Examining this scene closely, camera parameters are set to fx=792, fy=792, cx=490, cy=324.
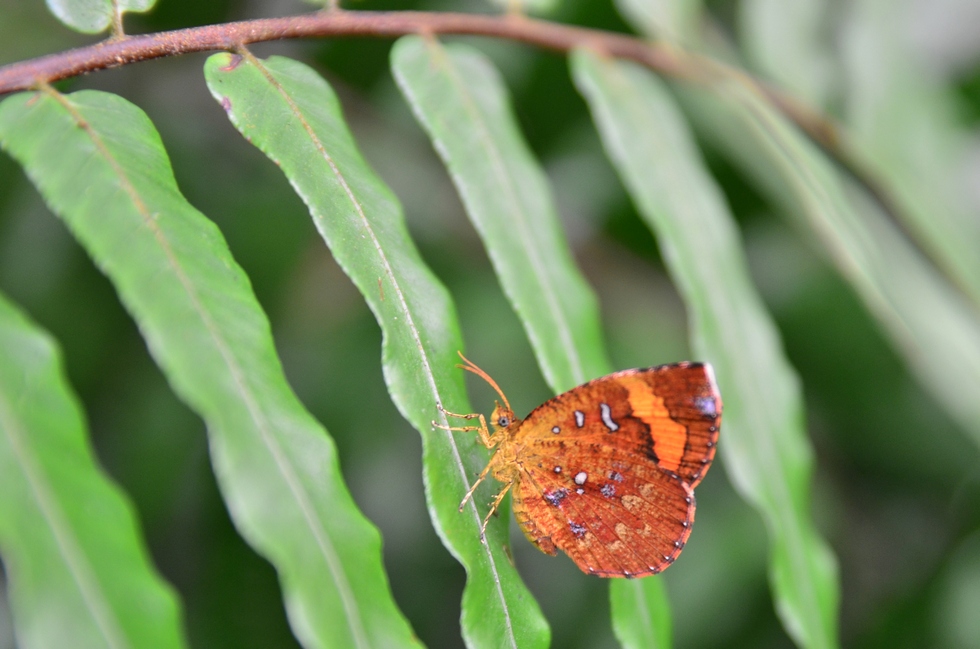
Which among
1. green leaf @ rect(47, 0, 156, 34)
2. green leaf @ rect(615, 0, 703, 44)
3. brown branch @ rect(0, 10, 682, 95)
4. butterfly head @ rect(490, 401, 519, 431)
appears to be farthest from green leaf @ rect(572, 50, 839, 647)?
green leaf @ rect(47, 0, 156, 34)

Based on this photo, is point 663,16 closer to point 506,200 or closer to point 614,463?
point 506,200

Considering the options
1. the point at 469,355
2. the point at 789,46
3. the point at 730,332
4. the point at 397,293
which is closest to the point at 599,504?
the point at 730,332

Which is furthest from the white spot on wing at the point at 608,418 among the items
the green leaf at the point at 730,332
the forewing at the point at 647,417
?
the green leaf at the point at 730,332

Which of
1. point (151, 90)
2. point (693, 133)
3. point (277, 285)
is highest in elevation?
point (151, 90)

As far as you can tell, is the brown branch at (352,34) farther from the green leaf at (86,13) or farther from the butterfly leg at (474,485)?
the butterfly leg at (474,485)

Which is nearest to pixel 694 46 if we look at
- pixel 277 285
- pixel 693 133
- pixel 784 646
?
pixel 693 133

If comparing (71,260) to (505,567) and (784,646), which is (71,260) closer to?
(505,567)
